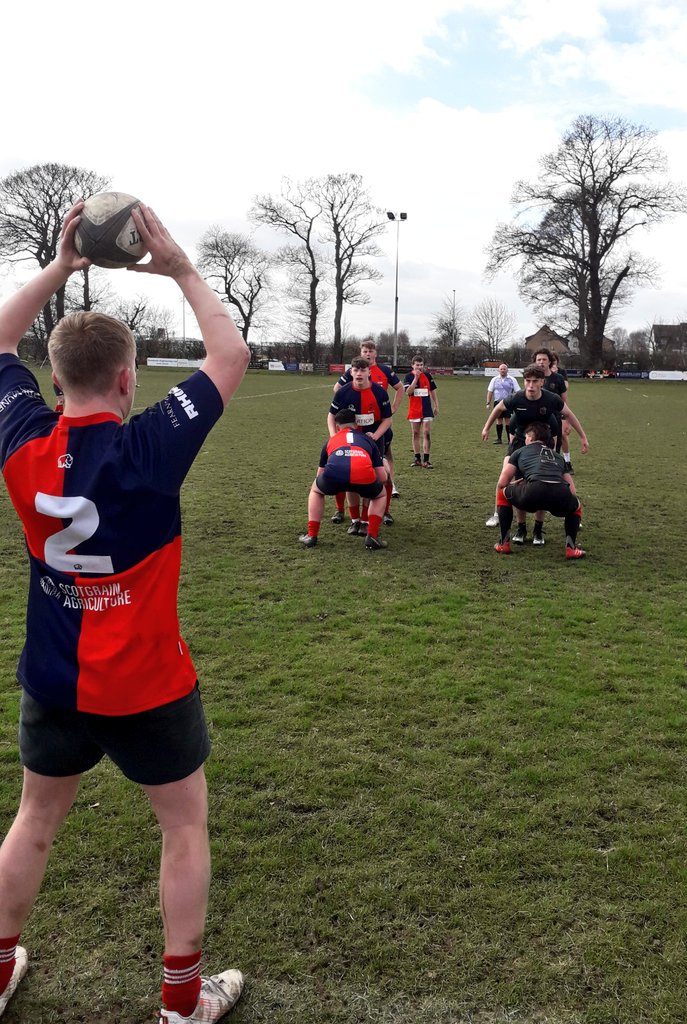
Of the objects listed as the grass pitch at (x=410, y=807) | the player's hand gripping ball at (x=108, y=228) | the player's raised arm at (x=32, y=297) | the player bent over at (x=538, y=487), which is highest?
the player's hand gripping ball at (x=108, y=228)

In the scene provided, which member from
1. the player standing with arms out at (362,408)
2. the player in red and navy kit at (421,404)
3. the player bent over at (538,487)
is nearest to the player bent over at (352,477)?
the player standing with arms out at (362,408)

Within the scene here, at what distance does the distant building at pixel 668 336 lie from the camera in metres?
69.6

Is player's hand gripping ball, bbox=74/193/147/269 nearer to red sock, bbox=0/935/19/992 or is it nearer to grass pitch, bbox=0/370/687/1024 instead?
red sock, bbox=0/935/19/992

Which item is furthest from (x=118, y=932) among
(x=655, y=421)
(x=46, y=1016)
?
(x=655, y=421)

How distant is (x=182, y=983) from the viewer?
7.08ft

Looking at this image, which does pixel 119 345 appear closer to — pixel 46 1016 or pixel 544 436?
pixel 46 1016

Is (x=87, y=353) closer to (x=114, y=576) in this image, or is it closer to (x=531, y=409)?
(x=114, y=576)

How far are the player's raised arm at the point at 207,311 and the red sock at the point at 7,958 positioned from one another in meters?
1.75

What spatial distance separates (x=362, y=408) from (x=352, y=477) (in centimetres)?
149

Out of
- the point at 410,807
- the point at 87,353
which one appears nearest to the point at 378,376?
the point at 410,807

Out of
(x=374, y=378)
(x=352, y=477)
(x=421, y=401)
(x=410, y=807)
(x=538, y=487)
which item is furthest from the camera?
(x=421, y=401)

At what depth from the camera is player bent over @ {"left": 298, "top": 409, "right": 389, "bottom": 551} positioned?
299 inches

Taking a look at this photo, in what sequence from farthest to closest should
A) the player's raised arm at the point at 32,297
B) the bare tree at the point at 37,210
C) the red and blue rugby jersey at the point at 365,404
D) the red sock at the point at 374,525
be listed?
the bare tree at the point at 37,210 < the red and blue rugby jersey at the point at 365,404 < the red sock at the point at 374,525 < the player's raised arm at the point at 32,297

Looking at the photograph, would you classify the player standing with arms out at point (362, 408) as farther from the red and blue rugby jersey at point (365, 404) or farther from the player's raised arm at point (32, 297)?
the player's raised arm at point (32, 297)
